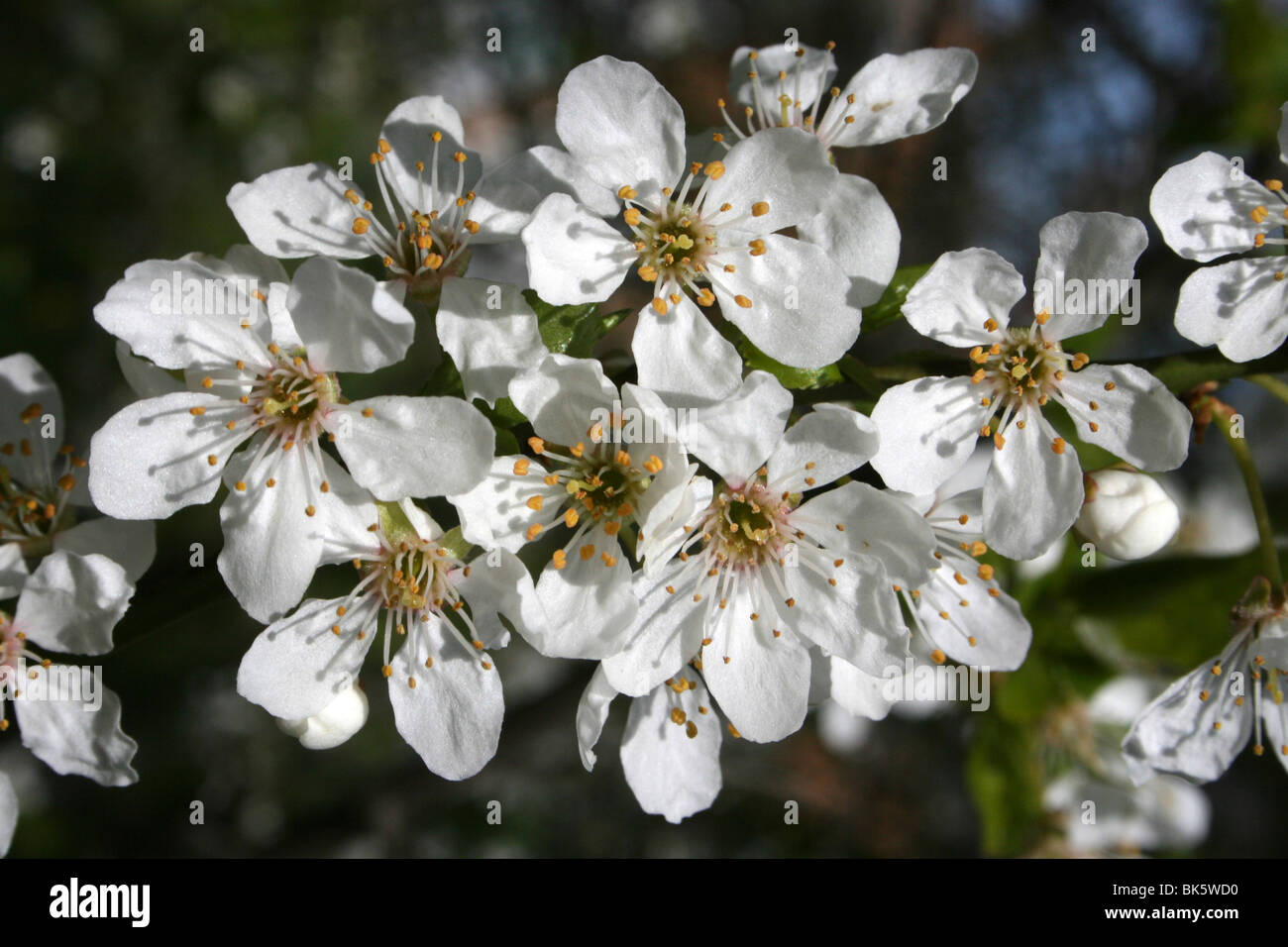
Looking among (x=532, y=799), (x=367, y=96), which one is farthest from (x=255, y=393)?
(x=367, y=96)

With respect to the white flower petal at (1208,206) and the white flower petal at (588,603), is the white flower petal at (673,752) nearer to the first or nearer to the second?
the white flower petal at (588,603)

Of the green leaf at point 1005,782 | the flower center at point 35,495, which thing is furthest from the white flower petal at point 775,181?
the green leaf at point 1005,782

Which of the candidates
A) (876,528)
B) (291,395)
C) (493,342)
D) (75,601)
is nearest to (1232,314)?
(876,528)

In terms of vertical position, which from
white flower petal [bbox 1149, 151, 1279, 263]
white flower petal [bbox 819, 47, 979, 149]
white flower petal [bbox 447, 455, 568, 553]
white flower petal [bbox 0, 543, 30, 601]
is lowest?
white flower petal [bbox 0, 543, 30, 601]

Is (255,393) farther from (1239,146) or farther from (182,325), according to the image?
(1239,146)

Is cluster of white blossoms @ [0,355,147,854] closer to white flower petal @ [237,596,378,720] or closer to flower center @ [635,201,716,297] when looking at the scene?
white flower petal @ [237,596,378,720]

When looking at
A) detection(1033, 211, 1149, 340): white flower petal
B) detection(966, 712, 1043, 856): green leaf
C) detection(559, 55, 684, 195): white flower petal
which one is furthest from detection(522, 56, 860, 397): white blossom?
detection(966, 712, 1043, 856): green leaf
